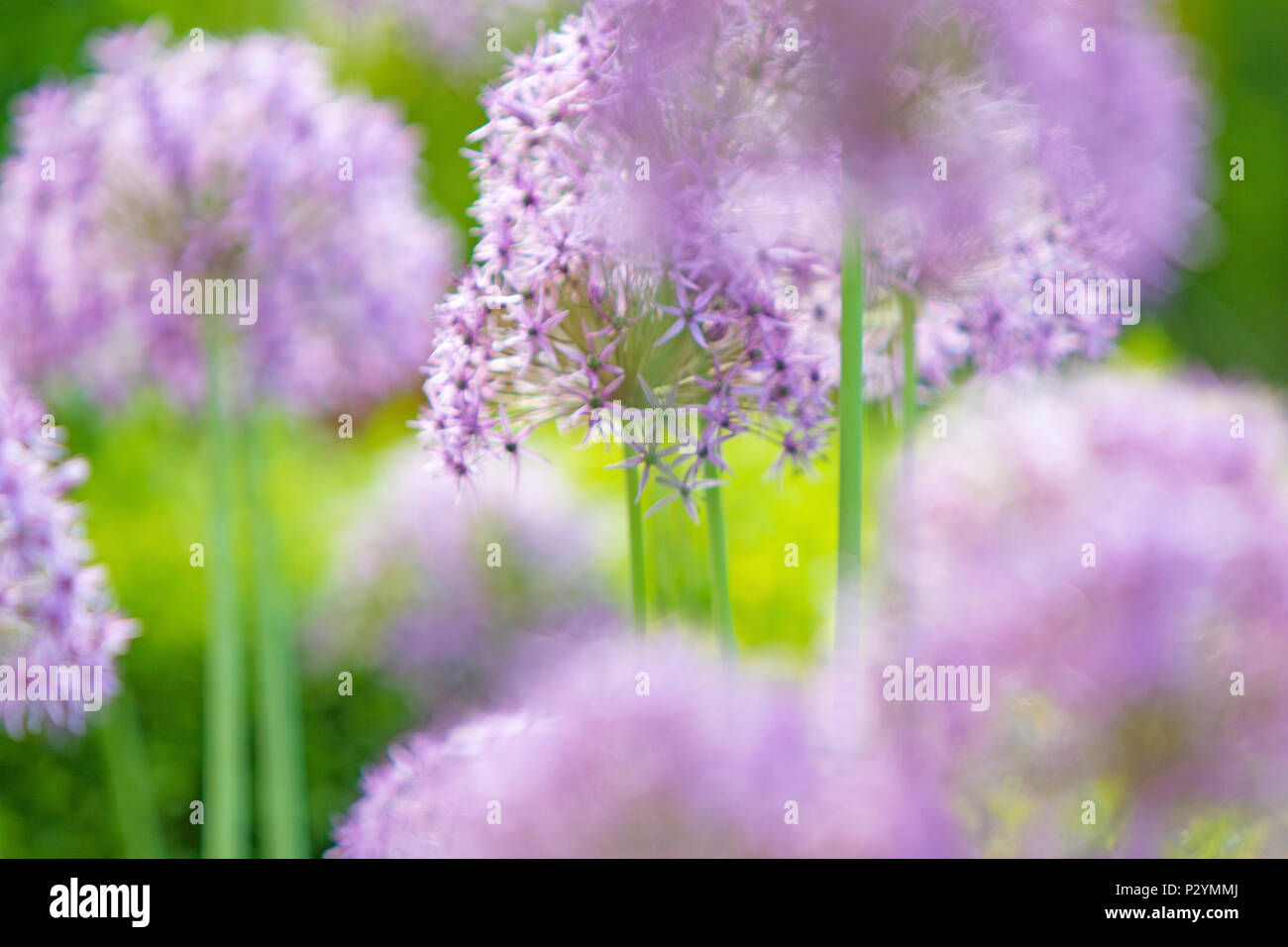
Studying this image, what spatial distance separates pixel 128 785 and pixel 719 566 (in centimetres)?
91

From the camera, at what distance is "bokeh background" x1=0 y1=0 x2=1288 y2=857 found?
45.5 inches

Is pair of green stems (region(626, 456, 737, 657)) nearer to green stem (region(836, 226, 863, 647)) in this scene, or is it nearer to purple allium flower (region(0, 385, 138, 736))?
green stem (region(836, 226, 863, 647))

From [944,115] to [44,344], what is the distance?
0.77 m

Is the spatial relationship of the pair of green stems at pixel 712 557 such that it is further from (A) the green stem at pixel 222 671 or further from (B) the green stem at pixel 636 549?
(A) the green stem at pixel 222 671

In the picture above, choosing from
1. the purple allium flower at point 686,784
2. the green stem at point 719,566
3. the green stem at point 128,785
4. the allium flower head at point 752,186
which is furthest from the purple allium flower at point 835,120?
the green stem at point 128,785

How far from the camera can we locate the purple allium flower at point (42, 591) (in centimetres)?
67

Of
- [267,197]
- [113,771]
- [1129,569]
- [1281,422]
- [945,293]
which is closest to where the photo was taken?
[1129,569]

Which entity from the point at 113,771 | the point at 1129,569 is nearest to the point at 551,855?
the point at 1129,569

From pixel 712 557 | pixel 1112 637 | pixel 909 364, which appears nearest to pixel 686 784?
pixel 1112 637

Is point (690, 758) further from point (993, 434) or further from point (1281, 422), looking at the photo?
point (1281, 422)

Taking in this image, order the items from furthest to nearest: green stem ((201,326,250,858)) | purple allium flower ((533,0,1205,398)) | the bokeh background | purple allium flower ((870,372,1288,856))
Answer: the bokeh background, green stem ((201,326,250,858)), purple allium flower ((533,0,1205,398)), purple allium flower ((870,372,1288,856))

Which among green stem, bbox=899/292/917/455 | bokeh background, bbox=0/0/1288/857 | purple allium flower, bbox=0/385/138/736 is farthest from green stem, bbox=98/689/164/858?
green stem, bbox=899/292/917/455

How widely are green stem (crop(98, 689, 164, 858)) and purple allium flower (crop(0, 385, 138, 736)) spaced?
362mm

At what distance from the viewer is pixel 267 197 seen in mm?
886
